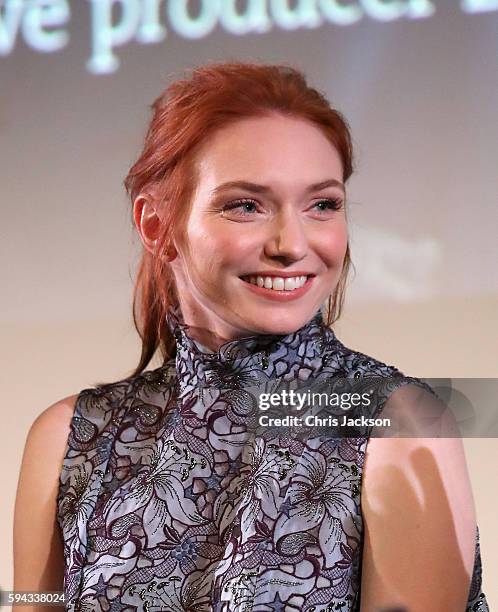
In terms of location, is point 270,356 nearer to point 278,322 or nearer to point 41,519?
point 278,322

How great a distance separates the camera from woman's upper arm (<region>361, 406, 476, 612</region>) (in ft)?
3.38

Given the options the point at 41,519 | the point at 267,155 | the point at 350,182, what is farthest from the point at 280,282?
the point at 350,182

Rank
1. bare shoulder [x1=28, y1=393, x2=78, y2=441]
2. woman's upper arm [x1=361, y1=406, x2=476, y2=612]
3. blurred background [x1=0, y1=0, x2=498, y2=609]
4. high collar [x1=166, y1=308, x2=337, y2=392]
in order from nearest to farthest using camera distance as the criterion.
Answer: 1. woman's upper arm [x1=361, y1=406, x2=476, y2=612]
2. high collar [x1=166, y1=308, x2=337, y2=392]
3. bare shoulder [x1=28, y1=393, x2=78, y2=441]
4. blurred background [x1=0, y1=0, x2=498, y2=609]

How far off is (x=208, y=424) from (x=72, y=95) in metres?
0.75

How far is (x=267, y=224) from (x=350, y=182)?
0.48 metres

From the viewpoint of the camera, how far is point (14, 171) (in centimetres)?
178

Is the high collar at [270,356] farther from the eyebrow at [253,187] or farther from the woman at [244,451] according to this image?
the eyebrow at [253,187]

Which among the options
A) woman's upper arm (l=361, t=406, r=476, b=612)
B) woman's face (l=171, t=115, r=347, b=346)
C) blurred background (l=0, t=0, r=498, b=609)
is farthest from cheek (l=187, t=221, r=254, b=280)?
blurred background (l=0, t=0, r=498, b=609)

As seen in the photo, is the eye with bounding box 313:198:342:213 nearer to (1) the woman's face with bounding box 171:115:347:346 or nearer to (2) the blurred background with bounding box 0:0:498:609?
(1) the woman's face with bounding box 171:115:347:346

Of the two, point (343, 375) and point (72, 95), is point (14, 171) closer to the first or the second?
point (72, 95)

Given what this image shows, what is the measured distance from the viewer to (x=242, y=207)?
111cm

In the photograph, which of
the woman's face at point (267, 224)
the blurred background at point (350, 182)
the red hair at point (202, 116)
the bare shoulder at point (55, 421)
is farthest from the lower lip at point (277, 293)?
the blurred background at point (350, 182)

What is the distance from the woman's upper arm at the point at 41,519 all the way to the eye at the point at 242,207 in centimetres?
31

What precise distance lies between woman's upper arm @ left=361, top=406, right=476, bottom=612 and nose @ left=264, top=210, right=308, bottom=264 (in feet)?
0.67
